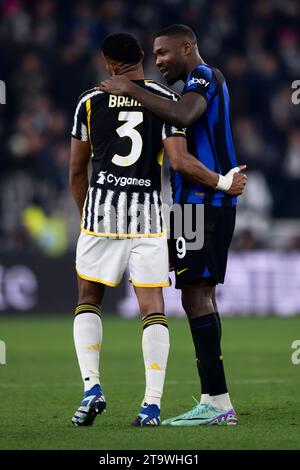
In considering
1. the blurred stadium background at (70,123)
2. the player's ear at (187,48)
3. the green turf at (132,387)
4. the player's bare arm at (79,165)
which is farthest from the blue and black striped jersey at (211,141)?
the blurred stadium background at (70,123)

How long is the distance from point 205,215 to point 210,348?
715 millimetres

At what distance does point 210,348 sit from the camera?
6.15m

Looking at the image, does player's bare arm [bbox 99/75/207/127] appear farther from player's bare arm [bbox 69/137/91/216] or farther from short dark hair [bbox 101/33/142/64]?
player's bare arm [bbox 69/137/91/216]

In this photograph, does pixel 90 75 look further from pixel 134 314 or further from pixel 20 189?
pixel 134 314

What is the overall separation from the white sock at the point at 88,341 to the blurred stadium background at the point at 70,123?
8604 millimetres

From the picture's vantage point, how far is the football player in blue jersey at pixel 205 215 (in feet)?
20.0

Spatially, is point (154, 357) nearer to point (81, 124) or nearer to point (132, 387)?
point (81, 124)

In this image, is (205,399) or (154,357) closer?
(154,357)

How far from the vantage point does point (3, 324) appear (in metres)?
13.9

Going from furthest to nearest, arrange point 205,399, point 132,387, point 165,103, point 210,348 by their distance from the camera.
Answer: point 132,387 < point 205,399 < point 210,348 < point 165,103

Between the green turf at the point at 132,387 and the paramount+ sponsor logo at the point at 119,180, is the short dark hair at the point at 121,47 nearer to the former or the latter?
the paramount+ sponsor logo at the point at 119,180

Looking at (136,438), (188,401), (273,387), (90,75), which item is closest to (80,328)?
(136,438)

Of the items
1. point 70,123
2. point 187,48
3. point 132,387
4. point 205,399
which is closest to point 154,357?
point 205,399

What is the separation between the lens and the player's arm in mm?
5965
